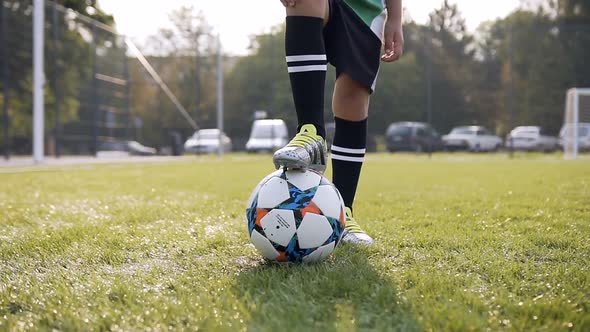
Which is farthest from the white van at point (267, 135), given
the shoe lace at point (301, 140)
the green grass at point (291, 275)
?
the shoe lace at point (301, 140)

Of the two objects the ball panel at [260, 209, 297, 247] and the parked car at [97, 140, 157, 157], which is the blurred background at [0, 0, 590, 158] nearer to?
the parked car at [97, 140, 157, 157]

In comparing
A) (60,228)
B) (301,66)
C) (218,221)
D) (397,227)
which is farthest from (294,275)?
(60,228)

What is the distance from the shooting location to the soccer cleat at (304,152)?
1553 mm

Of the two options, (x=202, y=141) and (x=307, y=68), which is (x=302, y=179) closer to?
(x=307, y=68)

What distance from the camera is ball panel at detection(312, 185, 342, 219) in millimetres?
1581

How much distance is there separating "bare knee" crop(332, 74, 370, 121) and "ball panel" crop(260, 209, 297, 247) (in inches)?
25.4

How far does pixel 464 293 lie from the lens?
1.27 meters

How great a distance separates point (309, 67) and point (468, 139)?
16439 millimetres

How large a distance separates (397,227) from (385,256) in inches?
24.8

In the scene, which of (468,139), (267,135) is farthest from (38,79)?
(468,139)

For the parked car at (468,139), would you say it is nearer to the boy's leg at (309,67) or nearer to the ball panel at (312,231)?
the boy's leg at (309,67)

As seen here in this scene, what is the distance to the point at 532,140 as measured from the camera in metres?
16.0

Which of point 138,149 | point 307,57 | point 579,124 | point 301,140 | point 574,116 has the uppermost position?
point 574,116

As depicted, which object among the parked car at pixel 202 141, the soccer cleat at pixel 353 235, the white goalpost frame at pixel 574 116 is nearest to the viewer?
the soccer cleat at pixel 353 235
